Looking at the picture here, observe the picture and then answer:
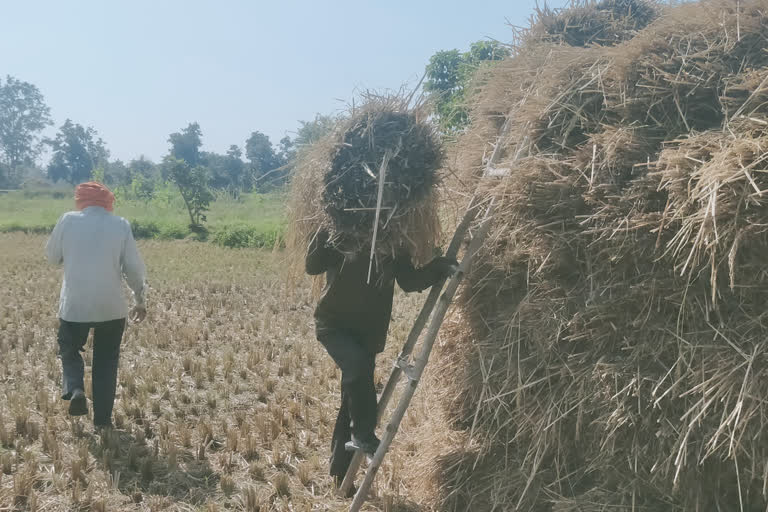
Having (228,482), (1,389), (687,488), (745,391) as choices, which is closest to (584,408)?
(687,488)

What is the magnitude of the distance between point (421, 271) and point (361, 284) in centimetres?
32

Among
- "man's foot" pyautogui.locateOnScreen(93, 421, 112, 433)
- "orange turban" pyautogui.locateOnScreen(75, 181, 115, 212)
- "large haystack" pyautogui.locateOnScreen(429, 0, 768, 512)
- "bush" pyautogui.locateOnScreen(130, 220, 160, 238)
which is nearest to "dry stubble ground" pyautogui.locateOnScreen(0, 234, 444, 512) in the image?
"man's foot" pyautogui.locateOnScreen(93, 421, 112, 433)

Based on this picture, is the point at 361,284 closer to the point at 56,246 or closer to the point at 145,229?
the point at 56,246

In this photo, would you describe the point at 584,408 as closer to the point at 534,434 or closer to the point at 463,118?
the point at 534,434

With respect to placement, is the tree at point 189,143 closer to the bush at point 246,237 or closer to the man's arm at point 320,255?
the bush at point 246,237

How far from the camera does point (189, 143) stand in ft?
257

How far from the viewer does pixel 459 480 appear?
304 centimetres

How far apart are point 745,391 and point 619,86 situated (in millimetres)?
1443

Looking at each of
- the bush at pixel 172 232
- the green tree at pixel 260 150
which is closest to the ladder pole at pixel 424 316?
the bush at pixel 172 232

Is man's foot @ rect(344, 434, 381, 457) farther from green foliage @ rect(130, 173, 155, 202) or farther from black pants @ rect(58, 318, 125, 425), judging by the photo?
green foliage @ rect(130, 173, 155, 202)

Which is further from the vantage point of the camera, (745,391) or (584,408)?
(584,408)

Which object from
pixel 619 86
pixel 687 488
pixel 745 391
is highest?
pixel 619 86

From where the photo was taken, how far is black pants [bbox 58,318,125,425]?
4094 mm

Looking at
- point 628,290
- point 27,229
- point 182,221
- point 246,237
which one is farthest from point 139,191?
point 628,290
